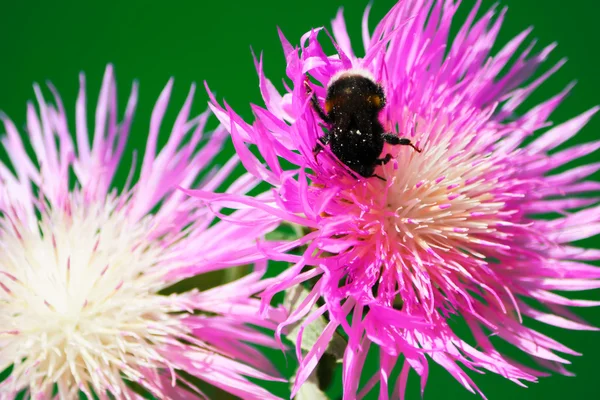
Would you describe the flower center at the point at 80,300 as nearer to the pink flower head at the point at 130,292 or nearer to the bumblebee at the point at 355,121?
the pink flower head at the point at 130,292

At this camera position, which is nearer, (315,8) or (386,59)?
(386,59)

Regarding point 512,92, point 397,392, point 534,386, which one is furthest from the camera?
point 534,386

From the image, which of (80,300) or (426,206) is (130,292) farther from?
(426,206)

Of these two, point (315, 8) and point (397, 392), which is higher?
point (315, 8)

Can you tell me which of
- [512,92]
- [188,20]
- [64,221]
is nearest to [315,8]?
[188,20]

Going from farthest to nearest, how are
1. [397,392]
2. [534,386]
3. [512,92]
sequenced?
[534,386] → [512,92] → [397,392]

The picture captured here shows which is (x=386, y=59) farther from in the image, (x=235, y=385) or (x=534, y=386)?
(x=534, y=386)

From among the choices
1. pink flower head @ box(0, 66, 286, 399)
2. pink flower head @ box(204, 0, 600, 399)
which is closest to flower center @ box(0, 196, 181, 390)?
pink flower head @ box(0, 66, 286, 399)

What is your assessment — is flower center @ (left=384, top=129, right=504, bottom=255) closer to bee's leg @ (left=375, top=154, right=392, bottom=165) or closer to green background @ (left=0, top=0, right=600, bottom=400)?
bee's leg @ (left=375, top=154, right=392, bottom=165)
